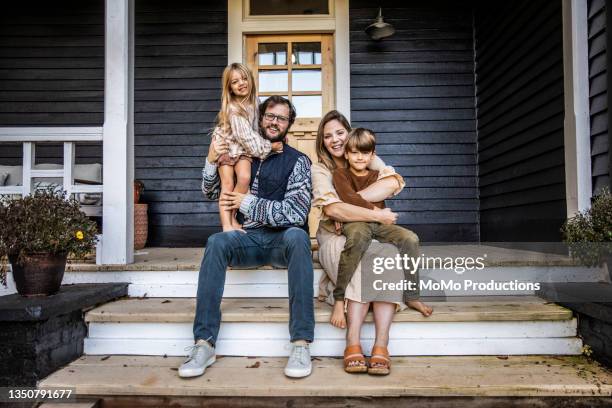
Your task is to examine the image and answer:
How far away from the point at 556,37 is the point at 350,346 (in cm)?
250

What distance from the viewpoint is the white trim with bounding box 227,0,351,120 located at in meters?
4.23

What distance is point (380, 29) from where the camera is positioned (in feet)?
13.3

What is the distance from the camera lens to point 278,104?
230 centimetres

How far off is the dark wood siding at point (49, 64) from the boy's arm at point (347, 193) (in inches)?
118

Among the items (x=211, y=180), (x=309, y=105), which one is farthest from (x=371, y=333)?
(x=309, y=105)

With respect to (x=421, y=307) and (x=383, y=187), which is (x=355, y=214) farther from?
(x=421, y=307)

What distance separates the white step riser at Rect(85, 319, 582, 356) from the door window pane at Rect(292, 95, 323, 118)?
8.85ft

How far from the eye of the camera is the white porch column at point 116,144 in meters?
2.50

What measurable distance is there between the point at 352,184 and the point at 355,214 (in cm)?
22

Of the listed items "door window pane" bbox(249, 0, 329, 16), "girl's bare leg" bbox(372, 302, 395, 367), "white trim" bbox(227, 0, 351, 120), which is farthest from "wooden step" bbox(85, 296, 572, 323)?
"door window pane" bbox(249, 0, 329, 16)

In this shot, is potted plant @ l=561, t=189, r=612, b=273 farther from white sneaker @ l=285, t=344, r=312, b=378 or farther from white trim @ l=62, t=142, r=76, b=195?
white trim @ l=62, t=142, r=76, b=195

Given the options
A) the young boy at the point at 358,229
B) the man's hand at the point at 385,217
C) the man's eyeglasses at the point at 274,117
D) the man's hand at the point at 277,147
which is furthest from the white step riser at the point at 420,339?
the man's eyeglasses at the point at 274,117

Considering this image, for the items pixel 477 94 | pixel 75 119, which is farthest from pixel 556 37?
pixel 75 119

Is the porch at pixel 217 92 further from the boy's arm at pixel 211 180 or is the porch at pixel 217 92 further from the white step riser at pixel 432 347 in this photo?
the white step riser at pixel 432 347
